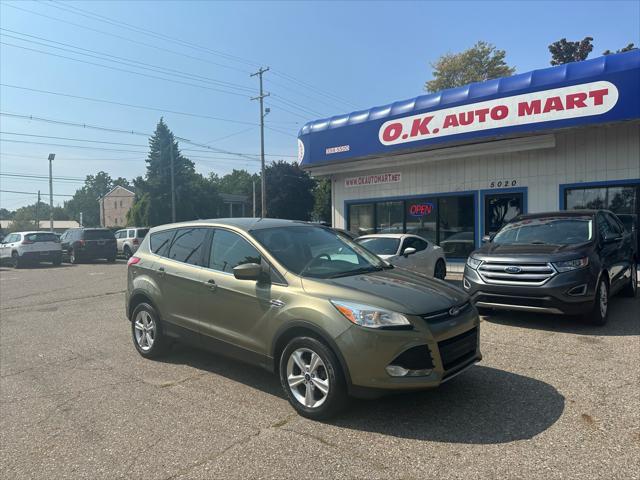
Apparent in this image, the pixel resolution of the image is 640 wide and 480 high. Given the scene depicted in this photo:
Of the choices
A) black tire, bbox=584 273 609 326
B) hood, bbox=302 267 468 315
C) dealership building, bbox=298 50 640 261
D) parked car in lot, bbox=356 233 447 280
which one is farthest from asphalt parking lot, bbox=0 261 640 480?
dealership building, bbox=298 50 640 261

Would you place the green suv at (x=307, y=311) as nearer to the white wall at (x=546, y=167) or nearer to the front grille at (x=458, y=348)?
the front grille at (x=458, y=348)

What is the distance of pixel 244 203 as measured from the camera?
252 feet

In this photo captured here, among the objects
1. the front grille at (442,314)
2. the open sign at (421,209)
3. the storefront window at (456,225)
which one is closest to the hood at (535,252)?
the front grille at (442,314)

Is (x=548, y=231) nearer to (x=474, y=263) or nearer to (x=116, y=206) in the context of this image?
(x=474, y=263)

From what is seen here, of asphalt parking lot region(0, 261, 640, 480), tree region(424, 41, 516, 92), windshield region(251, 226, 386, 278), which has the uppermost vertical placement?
tree region(424, 41, 516, 92)

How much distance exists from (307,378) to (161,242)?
10.1ft

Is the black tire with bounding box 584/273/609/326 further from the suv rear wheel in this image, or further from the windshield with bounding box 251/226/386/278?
the windshield with bounding box 251/226/386/278

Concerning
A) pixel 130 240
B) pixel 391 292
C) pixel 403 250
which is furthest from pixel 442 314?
pixel 130 240

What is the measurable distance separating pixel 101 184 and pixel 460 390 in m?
152

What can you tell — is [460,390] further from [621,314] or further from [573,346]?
[621,314]

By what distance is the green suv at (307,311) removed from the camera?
11.7 ft

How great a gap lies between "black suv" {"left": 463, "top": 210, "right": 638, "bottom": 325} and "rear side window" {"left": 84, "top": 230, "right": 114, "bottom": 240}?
68.7 feet

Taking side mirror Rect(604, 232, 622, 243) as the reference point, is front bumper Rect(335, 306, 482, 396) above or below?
below

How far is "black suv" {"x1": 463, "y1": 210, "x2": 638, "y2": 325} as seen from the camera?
20.9ft
